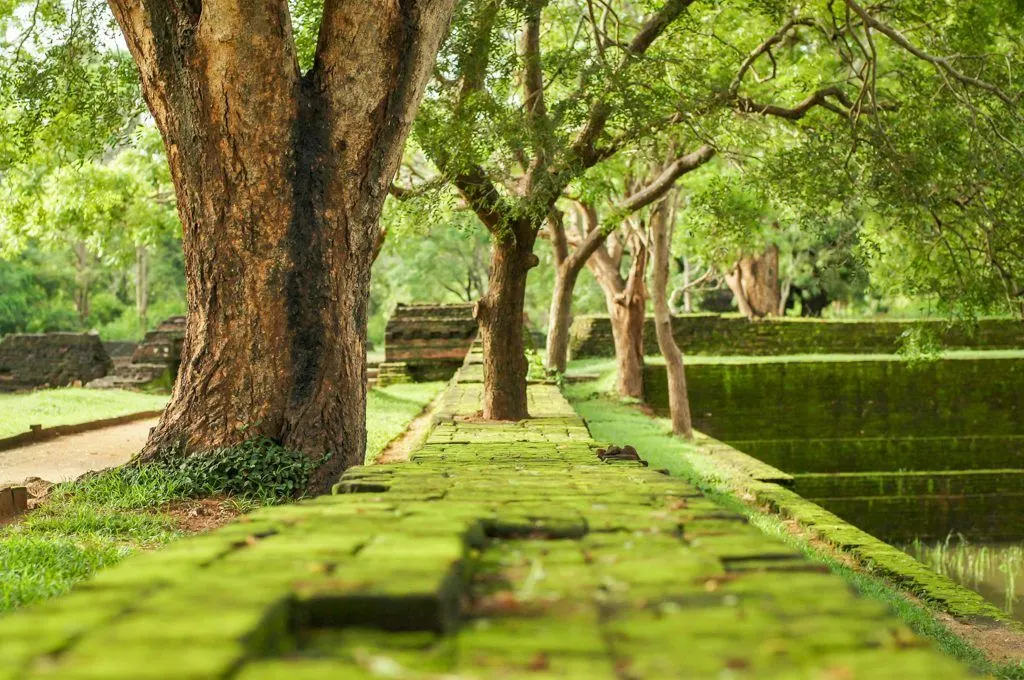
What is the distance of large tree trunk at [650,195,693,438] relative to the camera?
12992 millimetres

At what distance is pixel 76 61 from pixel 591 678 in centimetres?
940

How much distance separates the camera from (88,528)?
5.47 meters

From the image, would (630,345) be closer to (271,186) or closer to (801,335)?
(801,335)

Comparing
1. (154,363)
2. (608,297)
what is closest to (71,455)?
(154,363)

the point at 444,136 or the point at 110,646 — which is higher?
the point at 444,136

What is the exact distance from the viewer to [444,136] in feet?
28.9

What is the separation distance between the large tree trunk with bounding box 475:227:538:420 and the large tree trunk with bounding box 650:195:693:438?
3124 mm

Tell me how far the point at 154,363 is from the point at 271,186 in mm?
13753

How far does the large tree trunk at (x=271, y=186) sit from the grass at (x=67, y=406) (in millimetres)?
5447

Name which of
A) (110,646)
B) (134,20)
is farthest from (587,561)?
(134,20)

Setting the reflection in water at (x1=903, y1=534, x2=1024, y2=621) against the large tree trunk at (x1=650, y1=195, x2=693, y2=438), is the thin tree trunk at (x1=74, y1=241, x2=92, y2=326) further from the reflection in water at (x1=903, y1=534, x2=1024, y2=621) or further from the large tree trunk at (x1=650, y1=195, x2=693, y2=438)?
the reflection in water at (x1=903, y1=534, x2=1024, y2=621)

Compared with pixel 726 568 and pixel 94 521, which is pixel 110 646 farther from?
pixel 94 521

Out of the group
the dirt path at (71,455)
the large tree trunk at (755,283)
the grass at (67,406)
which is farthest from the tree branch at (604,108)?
the large tree trunk at (755,283)

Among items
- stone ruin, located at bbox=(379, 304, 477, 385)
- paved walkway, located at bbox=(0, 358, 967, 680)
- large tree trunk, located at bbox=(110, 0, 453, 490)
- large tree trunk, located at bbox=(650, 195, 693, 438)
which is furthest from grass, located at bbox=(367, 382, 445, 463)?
paved walkway, located at bbox=(0, 358, 967, 680)
